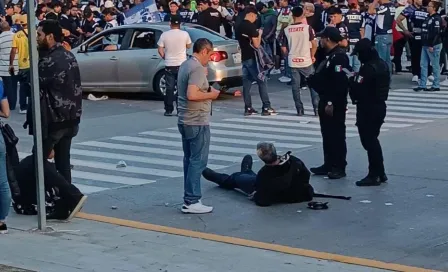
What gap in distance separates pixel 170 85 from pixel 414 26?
237 inches

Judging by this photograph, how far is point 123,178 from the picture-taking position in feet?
40.8

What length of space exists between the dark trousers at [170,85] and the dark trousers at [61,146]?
709 cm

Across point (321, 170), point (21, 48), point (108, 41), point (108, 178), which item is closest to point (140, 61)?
point (108, 41)

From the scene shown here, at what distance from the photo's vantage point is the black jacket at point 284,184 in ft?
34.4

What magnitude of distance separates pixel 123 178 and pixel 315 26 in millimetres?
10801

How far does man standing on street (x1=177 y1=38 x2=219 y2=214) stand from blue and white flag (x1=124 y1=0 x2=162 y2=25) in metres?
14.8

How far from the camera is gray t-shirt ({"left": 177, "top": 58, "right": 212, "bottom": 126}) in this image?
10102 millimetres

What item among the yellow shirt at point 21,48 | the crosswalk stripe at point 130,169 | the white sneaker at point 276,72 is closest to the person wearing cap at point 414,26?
the white sneaker at point 276,72

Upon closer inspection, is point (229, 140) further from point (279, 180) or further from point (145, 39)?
point (145, 39)

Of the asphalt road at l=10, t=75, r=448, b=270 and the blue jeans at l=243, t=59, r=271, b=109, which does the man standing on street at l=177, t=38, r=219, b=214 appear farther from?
the blue jeans at l=243, t=59, r=271, b=109

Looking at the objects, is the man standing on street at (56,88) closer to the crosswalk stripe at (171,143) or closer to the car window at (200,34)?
the crosswalk stripe at (171,143)

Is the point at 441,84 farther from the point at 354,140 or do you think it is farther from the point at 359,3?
the point at 354,140

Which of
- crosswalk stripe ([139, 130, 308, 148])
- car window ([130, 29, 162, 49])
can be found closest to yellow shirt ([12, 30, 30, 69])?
car window ([130, 29, 162, 49])

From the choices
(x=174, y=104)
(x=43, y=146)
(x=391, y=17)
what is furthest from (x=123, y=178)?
(x=391, y=17)
